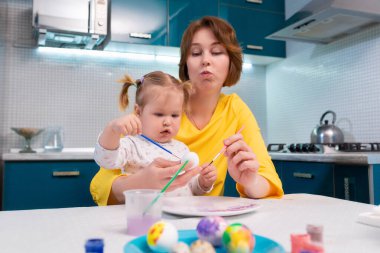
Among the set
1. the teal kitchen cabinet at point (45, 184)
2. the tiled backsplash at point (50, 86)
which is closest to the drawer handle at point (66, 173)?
the teal kitchen cabinet at point (45, 184)

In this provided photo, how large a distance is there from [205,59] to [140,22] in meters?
1.60

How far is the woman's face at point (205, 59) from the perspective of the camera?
1.39m

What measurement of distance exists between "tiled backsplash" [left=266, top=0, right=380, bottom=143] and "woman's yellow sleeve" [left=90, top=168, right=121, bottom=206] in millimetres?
1962

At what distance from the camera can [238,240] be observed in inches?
20.4

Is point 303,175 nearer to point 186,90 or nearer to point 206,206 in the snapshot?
point 186,90

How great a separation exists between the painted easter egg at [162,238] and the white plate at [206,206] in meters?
0.24

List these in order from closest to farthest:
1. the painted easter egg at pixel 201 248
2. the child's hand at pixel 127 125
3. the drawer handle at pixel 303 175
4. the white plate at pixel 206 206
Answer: the painted easter egg at pixel 201 248 → the white plate at pixel 206 206 → the child's hand at pixel 127 125 → the drawer handle at pixel 303 175

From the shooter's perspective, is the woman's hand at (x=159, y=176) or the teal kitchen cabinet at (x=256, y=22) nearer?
the woman's hand at (x=159, y=176)

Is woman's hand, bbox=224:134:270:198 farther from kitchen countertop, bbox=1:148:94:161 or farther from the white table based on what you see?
kitchen countertop, bbox=1:148:94:161

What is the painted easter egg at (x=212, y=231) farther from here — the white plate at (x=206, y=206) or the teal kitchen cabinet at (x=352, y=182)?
the teal kitchen cabinet at (x=352, y=182)

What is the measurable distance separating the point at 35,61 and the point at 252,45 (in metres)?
1.84

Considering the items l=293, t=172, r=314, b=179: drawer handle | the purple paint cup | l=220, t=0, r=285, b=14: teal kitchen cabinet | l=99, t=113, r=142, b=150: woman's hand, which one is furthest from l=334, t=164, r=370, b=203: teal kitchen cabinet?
l=220, t=0, r=285, b=14: teal kitchen cabinet

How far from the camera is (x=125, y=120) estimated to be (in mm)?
919

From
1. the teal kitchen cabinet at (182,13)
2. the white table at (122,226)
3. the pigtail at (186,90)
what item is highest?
the teal kitchen cabinet at (182,13)
